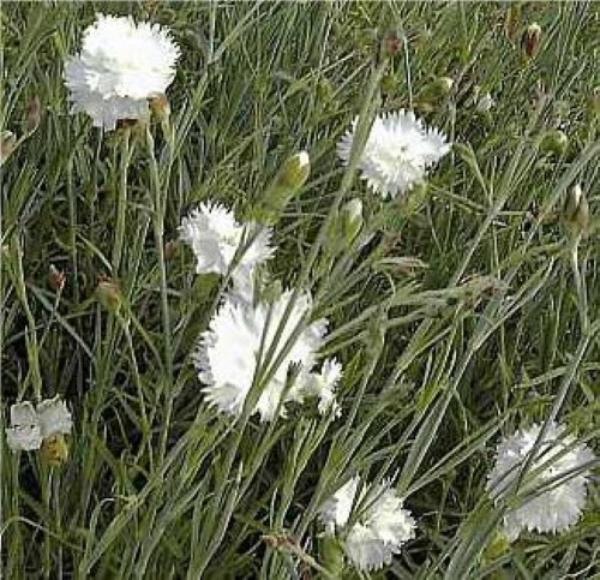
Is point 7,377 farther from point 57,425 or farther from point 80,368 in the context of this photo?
point 57,425

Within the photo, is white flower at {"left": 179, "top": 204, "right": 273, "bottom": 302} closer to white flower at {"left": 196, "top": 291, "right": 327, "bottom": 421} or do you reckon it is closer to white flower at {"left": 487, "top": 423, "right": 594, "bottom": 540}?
white flower at {"left": 196, "top": 291, "right": 327, "bottom": 421}

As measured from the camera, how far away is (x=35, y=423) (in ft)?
3.18

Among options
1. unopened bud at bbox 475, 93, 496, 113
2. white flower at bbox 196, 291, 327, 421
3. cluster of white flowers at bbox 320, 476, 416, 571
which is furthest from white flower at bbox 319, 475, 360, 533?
unopened bud at bbox 475, 93, 496, 113

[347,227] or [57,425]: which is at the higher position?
[347,227]

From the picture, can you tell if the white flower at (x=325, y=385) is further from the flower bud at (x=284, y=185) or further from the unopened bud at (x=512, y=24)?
the unopened bud at (x=512, y=24)

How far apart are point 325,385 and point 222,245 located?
139 mm

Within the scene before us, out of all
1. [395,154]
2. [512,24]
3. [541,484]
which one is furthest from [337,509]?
[512,24]

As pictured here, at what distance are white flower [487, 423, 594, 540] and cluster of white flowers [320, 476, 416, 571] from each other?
7 centimetres

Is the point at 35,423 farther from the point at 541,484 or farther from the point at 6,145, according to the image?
the point at 541,484

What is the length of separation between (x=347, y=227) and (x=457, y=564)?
250 millimetres

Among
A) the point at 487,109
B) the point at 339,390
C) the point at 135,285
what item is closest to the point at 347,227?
the point at 339,390

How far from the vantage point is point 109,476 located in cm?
113

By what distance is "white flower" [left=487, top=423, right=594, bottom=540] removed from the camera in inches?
35.8

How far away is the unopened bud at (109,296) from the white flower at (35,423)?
0.40 ft
